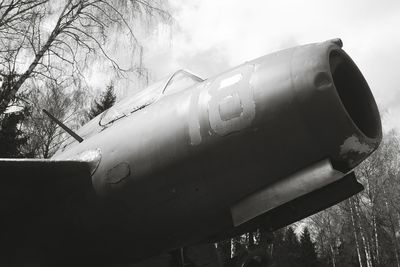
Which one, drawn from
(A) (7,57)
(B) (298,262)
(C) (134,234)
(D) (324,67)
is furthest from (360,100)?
(B) (298,262)

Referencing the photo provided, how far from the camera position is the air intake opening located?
314 centimetres

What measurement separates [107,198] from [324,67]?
207cm

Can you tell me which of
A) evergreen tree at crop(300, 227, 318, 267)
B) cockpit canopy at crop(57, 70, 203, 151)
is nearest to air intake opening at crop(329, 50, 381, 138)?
cockpit canopy at crop(57, 70, 203, 151)

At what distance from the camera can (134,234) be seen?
360 centimetres

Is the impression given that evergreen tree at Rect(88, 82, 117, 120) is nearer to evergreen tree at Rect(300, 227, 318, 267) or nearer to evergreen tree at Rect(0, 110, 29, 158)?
evergreen tree at Rect(0, 110, 29, 158)

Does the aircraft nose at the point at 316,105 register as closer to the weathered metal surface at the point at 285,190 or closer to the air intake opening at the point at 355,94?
the air intake opening at the point at 355,94

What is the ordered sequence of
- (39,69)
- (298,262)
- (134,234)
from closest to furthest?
(134,234), (39,69), (298,262)

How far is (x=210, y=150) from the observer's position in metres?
3.10

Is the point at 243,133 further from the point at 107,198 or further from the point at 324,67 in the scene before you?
the point at 107,198

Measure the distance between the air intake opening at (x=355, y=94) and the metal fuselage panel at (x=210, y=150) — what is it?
5.2 inches

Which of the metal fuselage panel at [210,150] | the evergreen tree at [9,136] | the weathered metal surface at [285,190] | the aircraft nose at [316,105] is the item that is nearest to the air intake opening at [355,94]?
the aircraft nose at [316,105]

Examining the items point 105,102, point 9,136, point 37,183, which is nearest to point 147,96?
point 37,183

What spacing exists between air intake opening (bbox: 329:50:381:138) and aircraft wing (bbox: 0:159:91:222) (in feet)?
7.47

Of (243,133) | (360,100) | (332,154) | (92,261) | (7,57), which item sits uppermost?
(7,57)
